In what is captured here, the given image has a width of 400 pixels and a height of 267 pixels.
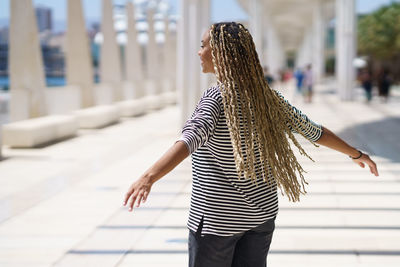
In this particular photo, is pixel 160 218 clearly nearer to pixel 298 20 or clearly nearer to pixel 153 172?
pixel 153 172

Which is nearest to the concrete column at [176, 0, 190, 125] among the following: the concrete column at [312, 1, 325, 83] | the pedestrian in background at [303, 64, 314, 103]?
the pedestrian in background at [303, 64, 314, 103]

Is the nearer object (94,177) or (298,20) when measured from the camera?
(94,177)

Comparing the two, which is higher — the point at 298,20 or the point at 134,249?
the point at 298,20

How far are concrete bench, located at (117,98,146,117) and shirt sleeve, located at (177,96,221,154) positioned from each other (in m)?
17.4

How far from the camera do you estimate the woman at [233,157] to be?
242cm

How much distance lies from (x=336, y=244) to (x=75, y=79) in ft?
44.3

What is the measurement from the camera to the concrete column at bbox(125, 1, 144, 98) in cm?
2586

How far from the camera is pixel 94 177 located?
28.8ft

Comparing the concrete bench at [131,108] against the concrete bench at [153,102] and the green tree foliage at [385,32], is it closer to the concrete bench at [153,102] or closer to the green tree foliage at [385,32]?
the concrete bench at [153,102]

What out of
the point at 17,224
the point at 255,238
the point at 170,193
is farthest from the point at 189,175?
the point at 255,238

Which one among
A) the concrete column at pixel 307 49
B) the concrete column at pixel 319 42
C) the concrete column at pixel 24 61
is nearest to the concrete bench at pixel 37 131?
the concrete column at pixel 24 61

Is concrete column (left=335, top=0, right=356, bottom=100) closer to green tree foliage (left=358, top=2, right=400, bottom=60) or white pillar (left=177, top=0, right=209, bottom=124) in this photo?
white pillar (left=177, top=0, right=209, bottom=124)

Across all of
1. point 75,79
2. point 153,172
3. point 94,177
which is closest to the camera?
point 153,172

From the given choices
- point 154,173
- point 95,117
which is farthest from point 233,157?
point 95,117
